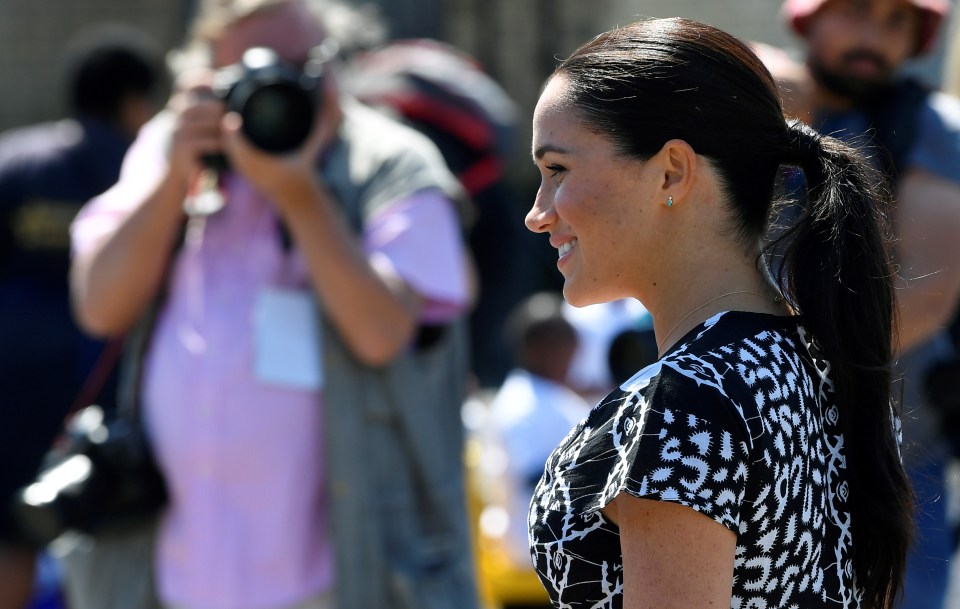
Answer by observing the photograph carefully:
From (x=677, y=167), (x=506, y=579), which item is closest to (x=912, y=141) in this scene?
(x=677, y=167)

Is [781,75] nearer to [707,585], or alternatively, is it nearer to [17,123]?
[707,585]

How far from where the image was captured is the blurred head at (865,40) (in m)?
2.87

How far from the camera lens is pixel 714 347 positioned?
4.83 ft

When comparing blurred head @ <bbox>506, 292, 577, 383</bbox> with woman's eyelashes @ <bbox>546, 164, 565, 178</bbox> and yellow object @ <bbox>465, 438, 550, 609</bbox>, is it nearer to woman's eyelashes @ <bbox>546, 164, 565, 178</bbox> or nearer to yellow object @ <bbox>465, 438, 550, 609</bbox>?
yellow object @ <bbox>465, 438, 550, 609</bbox>

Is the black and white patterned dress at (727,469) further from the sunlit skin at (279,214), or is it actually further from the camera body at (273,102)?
the camera body at (273,102)

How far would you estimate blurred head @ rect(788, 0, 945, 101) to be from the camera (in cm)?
287

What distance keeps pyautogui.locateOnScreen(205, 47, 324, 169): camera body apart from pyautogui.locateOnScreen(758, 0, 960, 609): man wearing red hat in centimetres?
96

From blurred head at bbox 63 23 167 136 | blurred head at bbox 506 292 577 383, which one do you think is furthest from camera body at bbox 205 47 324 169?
blurred head at bbox 506 292 577 383

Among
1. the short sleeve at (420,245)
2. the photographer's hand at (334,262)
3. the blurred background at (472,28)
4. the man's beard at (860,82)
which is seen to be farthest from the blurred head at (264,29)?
the blurred background at (472,28)

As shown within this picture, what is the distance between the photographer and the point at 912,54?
2984 mm

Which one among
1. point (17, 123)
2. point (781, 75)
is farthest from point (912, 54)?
point (17, 123)

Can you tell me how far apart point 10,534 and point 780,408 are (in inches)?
111

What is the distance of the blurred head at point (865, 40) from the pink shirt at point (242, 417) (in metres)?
0.86

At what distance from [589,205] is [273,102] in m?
1.32
